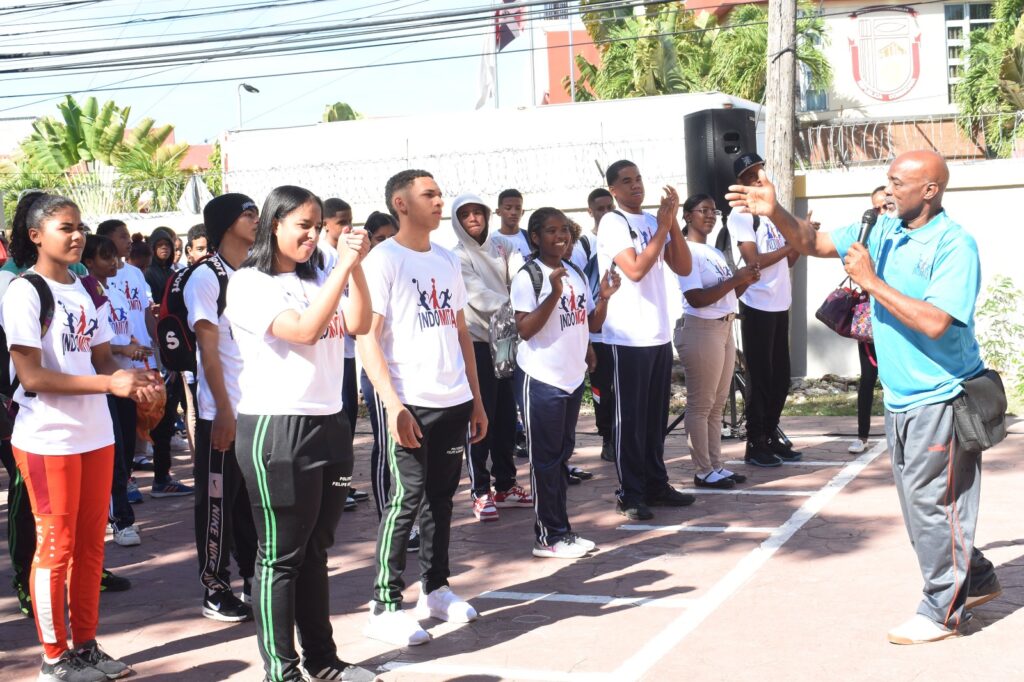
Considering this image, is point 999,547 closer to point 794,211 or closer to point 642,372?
point 642,372

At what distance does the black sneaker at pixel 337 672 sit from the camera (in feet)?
14.4

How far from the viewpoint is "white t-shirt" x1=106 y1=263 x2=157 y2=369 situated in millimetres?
8852

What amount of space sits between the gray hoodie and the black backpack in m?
2.24

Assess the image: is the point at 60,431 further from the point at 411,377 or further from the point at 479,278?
the point at 479,278

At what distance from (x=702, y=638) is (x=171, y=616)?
2570 mm

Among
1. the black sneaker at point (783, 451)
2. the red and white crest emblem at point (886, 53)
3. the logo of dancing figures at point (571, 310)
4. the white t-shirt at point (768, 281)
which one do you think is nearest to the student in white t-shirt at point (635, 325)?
the logo of dancing figures at point (571, 310)

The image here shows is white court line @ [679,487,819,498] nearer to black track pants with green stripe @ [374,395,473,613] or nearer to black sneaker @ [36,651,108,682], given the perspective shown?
black track pants with green stripe @ [374,395,473,613]

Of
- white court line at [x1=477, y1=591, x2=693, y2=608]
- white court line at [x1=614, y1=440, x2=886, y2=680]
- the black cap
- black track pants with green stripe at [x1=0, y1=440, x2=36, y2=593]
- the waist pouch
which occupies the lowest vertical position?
white court line at [x1=477, y1=591, x2=693, y2=608]

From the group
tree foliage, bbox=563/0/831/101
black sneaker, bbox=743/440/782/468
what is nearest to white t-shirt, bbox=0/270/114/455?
black sneaker, bbox=743/440/782/468

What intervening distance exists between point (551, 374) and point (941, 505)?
2221mm

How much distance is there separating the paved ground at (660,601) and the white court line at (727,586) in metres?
0.01

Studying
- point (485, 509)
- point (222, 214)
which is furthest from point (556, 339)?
point (222, 214)

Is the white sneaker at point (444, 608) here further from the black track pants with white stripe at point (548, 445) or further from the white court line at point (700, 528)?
the white court line at point (700, 528)

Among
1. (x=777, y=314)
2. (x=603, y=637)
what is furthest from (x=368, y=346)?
(x=777, y=314)
